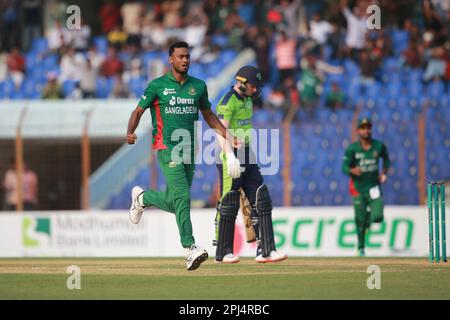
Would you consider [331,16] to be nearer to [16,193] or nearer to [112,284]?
[16,193]

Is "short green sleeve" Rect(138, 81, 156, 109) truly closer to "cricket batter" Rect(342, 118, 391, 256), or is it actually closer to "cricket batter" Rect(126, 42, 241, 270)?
"cricket batter" Rect(126, 42, 241, 270)

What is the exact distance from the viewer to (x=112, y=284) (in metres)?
11.7

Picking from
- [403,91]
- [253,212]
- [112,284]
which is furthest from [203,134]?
[112,284]

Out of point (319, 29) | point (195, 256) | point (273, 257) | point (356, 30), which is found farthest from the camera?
point (319, 29)

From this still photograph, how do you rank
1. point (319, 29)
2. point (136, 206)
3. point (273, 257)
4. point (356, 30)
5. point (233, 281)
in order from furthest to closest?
point (319, 29), point (356, 30), point (273, 257), point (136, 206), point (233, 281)

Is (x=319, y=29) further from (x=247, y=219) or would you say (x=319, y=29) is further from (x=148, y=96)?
(x=148, y=96)

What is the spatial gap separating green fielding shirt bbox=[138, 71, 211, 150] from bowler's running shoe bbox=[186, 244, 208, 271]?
117cm

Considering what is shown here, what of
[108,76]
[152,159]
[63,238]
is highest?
[108,76]

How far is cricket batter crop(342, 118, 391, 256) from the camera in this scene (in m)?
17.8

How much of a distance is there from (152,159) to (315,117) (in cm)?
400

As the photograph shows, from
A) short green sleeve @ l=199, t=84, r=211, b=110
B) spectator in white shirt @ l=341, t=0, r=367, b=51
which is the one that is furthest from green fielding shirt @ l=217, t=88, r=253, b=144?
spectator in white shirt @ l=341, t=0, r=367, b=51

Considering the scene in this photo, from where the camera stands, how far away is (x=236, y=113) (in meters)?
13.8

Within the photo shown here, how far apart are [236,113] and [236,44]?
43.6 feet

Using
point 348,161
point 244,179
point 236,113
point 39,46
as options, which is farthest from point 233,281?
point 39,46
